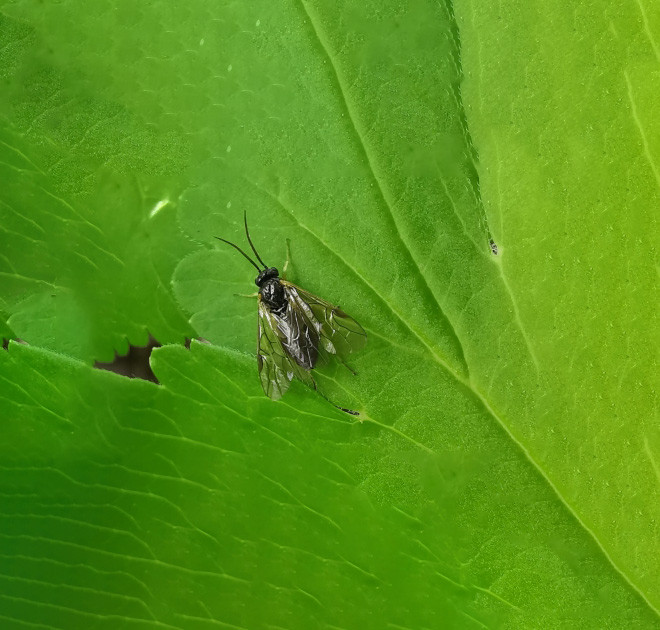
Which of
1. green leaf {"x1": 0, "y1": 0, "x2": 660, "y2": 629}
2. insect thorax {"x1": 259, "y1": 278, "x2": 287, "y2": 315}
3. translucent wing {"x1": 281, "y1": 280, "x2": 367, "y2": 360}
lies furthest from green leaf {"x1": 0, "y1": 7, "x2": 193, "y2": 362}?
translucent wing {"x1": 281, "y1": 280, "x2": 367, "y2": 360}

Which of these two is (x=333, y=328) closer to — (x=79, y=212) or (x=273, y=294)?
(x=273, y=294)

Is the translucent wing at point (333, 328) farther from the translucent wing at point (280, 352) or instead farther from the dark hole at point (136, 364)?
the dark hole at point (136, 364)

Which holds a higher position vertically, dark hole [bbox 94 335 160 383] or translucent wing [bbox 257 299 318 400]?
translucent wing [bbox 257 299 318 400]

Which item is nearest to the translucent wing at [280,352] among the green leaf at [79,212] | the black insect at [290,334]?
the black insect at [290,334]

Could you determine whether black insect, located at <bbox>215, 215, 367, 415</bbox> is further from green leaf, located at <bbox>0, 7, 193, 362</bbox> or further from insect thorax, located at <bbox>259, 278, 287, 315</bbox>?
green leaf, located at <bbox>0, 7, 193, 362</bbox>

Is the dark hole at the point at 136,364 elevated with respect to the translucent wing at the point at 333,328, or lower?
lower

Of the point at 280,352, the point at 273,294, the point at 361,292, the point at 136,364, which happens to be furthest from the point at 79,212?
the point at 361,292

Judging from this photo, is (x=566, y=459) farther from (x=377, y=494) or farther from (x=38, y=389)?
(x=38, y=389)
